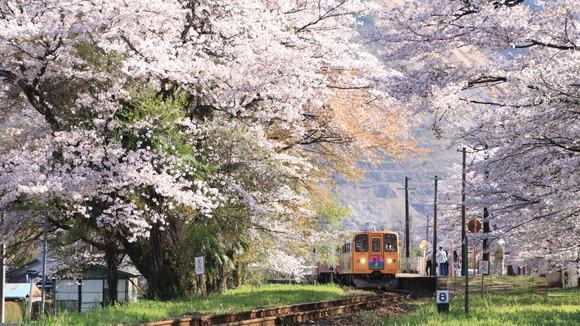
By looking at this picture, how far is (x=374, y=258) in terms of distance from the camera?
30188 millimetres

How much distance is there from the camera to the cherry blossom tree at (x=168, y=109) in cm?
1512

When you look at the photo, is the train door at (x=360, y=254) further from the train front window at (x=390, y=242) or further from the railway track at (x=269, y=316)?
the railway track at (x=269, y=316)

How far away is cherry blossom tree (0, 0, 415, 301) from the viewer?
1512cm

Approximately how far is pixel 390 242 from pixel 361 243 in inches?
56.8

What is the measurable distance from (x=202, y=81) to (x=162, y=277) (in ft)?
19.7

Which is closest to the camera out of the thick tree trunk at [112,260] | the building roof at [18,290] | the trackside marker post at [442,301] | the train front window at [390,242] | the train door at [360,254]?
the trackside marker post at [442,301]

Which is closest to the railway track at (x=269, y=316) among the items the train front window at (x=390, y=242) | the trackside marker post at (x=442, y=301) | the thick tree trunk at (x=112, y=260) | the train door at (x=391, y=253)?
the trackside marker post at (x=442, y=301)

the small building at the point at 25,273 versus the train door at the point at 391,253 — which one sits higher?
the train door at the point at 391,253

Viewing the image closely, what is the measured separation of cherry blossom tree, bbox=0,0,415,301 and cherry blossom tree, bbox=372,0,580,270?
1.15 metres

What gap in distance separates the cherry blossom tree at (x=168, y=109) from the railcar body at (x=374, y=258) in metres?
9.67

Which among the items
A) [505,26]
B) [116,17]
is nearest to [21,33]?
[116,17]

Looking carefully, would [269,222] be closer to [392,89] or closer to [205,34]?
[205,34]

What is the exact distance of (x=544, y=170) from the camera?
1588 cm

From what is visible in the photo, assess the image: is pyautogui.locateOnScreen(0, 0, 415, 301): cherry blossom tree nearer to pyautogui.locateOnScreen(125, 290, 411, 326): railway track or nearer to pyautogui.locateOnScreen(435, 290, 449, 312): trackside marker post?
pyautogui.locateOnScreen(125, 290, 411, 326): railway track
